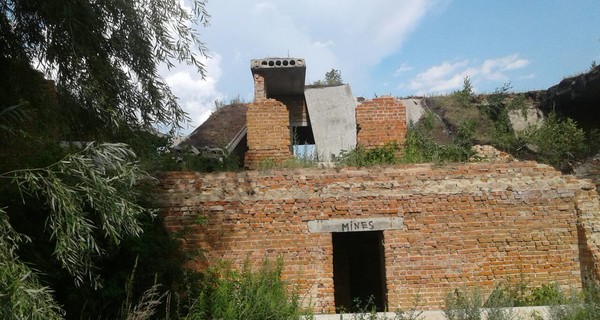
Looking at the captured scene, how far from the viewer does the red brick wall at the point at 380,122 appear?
9.75 m

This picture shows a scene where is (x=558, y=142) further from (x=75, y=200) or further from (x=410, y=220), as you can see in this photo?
(x=75, y=200)

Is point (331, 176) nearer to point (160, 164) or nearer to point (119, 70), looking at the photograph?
point (160, 164)

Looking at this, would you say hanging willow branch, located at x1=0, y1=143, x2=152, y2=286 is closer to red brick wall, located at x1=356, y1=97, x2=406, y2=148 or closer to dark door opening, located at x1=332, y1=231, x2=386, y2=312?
red brick wall, located at x1=356, y1=97, x2=406, y2=148

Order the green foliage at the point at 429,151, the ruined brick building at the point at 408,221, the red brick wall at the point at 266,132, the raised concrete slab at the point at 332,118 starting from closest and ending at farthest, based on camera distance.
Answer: the ruined brick building at the point at 408,221 < the green foliage at the point at 429,151 < the red brick wall at the point at 266,132 < the raised concrete slab at the point at 332,118

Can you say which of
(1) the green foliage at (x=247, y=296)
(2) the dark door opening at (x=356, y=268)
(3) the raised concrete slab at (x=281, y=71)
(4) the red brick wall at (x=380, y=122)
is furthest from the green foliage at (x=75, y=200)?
(2) the dark door opening at (x=356, y=268)

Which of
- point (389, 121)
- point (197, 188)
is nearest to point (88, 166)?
point (197, 188)

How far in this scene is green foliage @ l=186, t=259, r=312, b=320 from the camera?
6324 millimetres

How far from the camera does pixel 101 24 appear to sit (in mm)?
5582

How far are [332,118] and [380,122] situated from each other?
246 centimetres

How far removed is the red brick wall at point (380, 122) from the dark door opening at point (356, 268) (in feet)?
12.4

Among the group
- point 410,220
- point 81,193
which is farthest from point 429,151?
point 81,193

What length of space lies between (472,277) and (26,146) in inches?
284

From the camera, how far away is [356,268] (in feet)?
44.6

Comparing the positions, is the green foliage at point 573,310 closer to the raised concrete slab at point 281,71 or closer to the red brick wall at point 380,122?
the red brick wall at point 380,122
